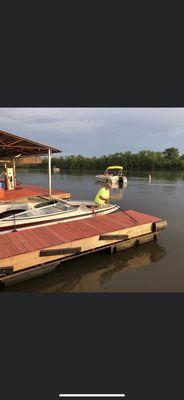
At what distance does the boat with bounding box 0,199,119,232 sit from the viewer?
8648 mm

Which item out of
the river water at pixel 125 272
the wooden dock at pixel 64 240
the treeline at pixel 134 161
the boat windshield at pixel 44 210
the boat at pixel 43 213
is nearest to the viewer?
the wooden dock at pixel 64 240

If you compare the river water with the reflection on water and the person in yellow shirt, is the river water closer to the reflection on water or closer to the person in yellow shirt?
the reflection on water

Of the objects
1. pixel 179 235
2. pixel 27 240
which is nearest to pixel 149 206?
pixel 179 235

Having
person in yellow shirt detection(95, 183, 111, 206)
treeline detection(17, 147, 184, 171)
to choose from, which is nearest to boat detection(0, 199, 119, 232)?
person in yellow shirt detection(95, 183, 111, 206)

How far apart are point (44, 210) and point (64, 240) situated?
8.86ft

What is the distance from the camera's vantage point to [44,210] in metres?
9.68

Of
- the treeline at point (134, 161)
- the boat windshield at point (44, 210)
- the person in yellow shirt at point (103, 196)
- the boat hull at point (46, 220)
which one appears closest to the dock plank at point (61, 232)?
the boat hull at point (46, 220)

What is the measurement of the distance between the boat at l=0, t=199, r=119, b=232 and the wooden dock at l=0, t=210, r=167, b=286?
51 cm

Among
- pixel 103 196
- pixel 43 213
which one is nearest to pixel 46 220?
pixel 43 213

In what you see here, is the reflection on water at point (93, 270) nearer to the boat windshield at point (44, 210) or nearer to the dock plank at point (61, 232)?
the dock plank at point (61, 232)

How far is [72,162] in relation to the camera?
109000 mm

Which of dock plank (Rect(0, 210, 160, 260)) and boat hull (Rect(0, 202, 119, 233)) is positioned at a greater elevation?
boat hull (Rect(0, 202, 119, 233))

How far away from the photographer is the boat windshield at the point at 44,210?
9.00 m

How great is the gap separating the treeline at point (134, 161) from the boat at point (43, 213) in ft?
226
